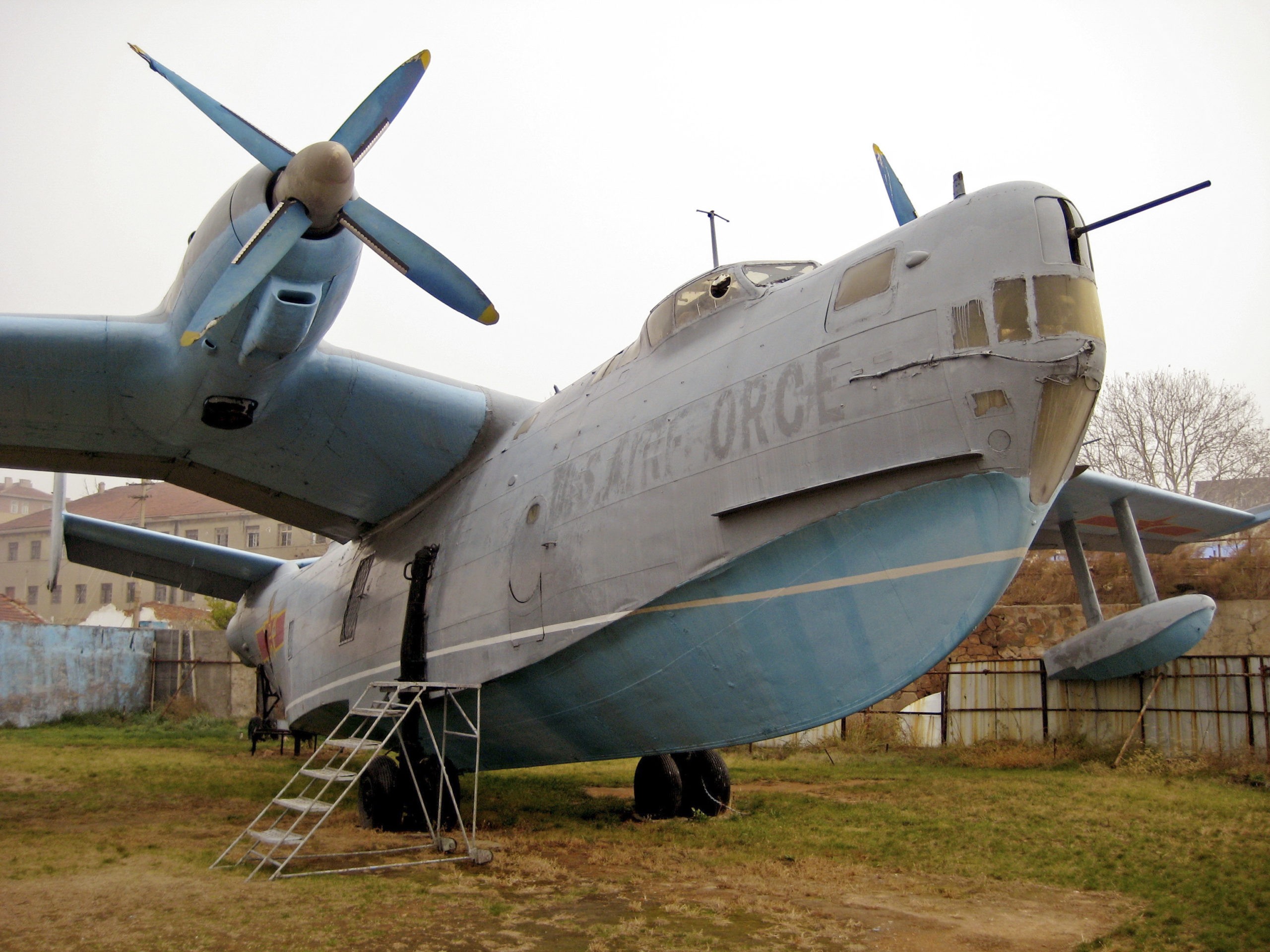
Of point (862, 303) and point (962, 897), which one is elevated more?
point (862, 303)

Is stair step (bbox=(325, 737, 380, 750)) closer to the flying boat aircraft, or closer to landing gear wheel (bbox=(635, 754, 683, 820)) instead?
the flying boat aircraft

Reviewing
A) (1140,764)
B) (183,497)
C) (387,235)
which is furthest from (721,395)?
(183,497)

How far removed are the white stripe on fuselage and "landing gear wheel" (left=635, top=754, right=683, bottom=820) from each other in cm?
271

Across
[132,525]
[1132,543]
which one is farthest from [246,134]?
[132,525]

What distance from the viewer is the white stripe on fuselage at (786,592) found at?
5.31 meters

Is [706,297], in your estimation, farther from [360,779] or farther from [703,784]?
[360,779]

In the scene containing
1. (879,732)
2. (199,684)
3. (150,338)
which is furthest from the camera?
(199,684)

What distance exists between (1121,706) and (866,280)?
1153 centimetres

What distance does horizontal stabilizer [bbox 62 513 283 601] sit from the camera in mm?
12500

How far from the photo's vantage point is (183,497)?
59.3 m

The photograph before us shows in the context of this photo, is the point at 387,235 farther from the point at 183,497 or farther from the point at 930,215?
the point at 183,497

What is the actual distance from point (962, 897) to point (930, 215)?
4.51m

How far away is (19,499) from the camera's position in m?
89.2

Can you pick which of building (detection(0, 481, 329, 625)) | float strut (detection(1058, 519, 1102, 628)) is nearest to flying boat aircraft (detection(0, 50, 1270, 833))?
float strut (detection(1058, 519, 1102, 628))
